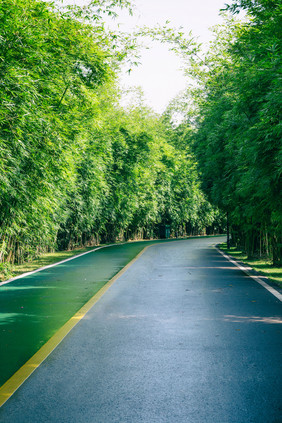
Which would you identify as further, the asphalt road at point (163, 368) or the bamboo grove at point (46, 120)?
the bamboo grove at point (46, 120)

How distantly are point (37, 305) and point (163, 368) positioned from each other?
431cm

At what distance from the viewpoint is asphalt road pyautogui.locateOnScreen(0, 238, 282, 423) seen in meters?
3.90

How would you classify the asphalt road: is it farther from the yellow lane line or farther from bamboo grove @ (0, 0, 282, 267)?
bamboo grove @ (0, 0, 282, 267)

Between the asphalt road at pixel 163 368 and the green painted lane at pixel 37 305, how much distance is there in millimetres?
386

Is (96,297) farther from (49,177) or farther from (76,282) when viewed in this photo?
(49,177)

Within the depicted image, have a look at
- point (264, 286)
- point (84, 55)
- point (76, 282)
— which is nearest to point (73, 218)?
point (84, 55)

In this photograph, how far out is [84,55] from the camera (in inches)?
591

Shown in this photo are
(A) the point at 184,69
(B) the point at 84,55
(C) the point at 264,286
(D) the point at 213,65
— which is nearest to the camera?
(C) the point at 264,286

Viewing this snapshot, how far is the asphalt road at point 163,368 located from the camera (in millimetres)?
3902

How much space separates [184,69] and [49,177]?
18547mm

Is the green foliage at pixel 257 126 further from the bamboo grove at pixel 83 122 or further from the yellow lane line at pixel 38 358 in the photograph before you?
the yellow lane line at pixel 38 358

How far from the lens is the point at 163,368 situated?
4.99 metres

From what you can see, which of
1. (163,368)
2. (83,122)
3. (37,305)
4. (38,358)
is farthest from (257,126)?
(83,122)

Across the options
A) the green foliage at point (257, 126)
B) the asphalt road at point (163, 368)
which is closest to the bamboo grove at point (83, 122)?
the green foliage at point (257, 126)
